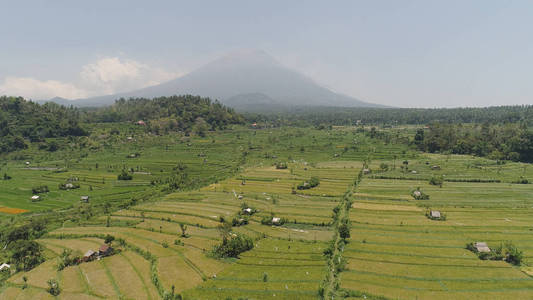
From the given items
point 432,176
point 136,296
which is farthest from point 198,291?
point 432,176

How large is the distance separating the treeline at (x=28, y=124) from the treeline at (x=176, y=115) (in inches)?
640

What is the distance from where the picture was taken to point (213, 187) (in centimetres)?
4247

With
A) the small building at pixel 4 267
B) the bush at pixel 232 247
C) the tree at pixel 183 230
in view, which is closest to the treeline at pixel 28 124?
the small building at pixel 4 267

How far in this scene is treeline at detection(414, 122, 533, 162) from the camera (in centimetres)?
5806

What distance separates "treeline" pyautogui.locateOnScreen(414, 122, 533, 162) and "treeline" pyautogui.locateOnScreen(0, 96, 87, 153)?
3853 inches

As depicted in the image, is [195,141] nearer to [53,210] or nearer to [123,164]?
[123,164]

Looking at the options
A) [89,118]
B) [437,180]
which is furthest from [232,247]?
[89,118]

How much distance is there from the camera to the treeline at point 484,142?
190ft

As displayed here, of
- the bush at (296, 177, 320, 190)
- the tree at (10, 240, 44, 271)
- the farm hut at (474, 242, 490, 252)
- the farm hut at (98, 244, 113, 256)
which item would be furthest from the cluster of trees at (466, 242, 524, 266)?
the tree at (10, 240, 44, 271)

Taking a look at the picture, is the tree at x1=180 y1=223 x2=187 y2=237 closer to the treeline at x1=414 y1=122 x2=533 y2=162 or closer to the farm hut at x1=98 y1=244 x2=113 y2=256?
the farm hut at x1=98 y1=244 x2=113 y2=256

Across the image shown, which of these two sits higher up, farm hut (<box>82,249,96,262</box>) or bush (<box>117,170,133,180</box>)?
bush (<box>117,170,133,180</box>)

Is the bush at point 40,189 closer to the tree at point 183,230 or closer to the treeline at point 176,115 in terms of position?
the tree at point 183,230

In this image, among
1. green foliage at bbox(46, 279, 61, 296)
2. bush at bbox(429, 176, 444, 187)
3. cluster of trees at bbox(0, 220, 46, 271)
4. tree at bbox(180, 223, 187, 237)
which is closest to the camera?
green foliage at bbox(46, 279, 61, 296)

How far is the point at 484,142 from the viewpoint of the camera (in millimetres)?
66125
